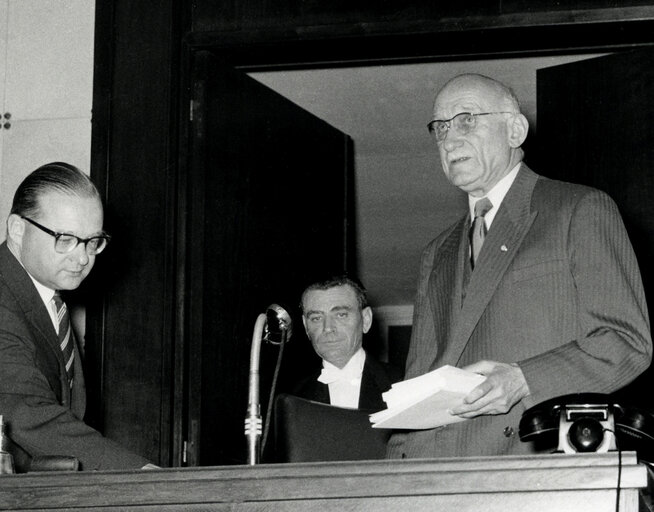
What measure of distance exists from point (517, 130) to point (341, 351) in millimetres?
1657

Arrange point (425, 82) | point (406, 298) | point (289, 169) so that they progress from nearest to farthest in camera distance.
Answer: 1. point (289, 169)
2. point (425, 82)
3. point (406, 298)

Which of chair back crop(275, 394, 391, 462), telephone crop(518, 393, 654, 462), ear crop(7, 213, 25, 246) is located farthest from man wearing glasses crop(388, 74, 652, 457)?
ear crop(7, 213, 25, 246)

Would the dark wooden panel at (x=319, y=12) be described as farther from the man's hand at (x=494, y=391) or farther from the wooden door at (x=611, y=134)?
the man's hand at (x=494, y=391)

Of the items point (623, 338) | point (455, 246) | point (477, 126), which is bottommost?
point (623, 338)

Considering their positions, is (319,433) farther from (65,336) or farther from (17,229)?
(17,229)

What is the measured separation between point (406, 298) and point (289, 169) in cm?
524

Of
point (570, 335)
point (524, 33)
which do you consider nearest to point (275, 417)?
point (570, 335)

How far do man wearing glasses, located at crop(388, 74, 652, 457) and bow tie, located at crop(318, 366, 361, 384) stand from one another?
1.42 m

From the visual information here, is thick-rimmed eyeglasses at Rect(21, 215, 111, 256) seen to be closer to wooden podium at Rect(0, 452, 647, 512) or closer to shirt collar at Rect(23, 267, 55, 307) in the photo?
shirt collar at Rect(23, 267, 55, 307)

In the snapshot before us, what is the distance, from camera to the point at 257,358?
2.67m

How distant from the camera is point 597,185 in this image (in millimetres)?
4535

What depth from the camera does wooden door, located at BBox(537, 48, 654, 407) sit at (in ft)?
14.4

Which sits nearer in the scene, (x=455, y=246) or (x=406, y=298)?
(x=455, y=246)

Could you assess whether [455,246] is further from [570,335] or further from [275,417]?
[275,417]
